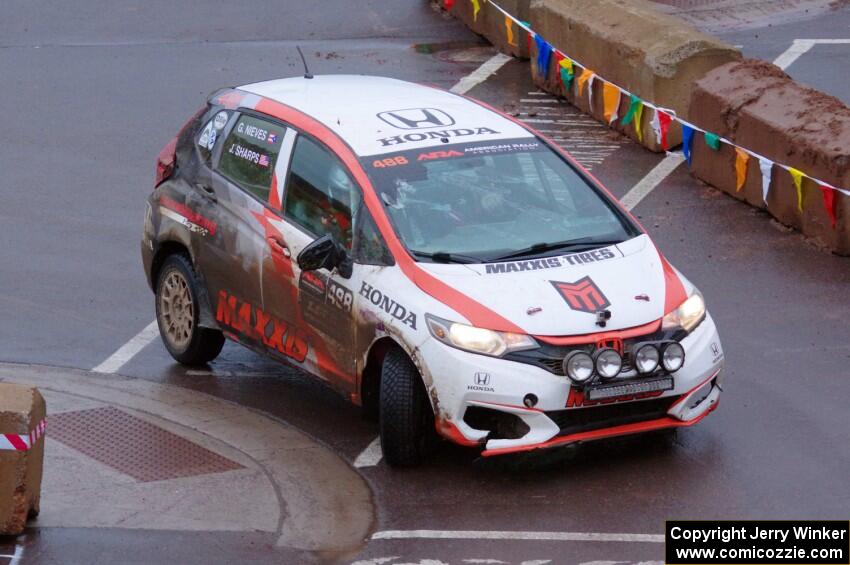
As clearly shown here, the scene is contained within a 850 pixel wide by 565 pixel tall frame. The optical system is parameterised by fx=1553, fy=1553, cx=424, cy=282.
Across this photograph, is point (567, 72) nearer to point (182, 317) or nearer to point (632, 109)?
point (632, 109)

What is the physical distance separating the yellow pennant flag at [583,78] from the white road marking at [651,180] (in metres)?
1.60

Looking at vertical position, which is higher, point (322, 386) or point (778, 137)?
point (778, 137)

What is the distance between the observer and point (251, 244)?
32.8 feet

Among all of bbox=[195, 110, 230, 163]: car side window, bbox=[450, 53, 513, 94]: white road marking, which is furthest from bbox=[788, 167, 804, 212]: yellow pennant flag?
bbox=[450, 53, 513, 94]: white road marking

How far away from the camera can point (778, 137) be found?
43.1 feet

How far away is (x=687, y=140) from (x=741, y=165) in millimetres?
949

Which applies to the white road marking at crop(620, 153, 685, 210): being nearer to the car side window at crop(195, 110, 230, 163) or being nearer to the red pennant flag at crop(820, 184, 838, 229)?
the red pennant flag at crop(820, 184, 838, 229)

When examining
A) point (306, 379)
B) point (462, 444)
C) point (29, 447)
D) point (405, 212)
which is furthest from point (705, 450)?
point (29, 447)

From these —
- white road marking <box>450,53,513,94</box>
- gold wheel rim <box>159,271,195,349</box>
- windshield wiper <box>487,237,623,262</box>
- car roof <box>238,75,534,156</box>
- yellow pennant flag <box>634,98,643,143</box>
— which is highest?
car roof <box>238,75,534,156</box>

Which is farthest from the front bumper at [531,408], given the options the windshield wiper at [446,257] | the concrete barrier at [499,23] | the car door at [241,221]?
the concrete barrier at [499,23]

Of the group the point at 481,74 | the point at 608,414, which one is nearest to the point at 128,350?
the point at 608,414

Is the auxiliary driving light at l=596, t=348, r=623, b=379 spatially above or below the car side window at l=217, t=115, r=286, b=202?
below

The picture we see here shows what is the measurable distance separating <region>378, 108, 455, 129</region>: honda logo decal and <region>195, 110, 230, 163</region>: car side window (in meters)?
1.30

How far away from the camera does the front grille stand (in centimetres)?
849
